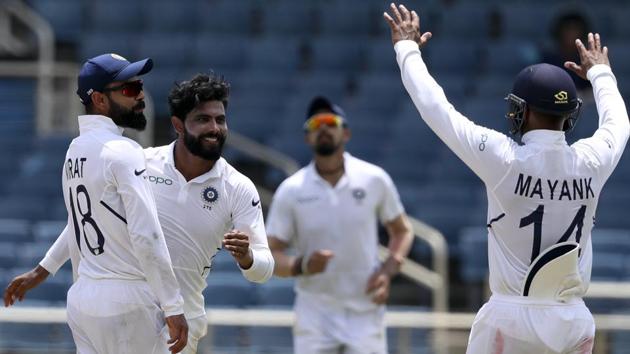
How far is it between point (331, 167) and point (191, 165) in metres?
2.92

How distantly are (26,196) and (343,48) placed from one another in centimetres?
479

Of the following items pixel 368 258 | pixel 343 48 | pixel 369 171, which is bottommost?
pixel 368 258

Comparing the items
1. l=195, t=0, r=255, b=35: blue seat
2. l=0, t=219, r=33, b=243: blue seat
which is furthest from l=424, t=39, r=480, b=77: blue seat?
l=0, t=219, r=33, b=243: blue seat

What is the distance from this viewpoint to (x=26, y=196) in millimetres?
14047

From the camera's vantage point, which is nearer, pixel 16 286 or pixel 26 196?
pixel 16 286

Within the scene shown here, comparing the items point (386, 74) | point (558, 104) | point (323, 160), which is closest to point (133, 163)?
point (558, 104)

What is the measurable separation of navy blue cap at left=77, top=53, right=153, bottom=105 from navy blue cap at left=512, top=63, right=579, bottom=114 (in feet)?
5.68

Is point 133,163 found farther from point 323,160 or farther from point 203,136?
point 323,160

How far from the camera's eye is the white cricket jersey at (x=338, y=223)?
923cm

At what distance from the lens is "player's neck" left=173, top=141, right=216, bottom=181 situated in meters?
6.61

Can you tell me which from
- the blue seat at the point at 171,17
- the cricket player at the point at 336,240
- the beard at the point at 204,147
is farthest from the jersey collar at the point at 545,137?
the blue seat at the point at 171,17

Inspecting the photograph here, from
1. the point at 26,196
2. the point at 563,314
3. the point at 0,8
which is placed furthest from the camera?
the point at 0,8

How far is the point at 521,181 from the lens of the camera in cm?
594

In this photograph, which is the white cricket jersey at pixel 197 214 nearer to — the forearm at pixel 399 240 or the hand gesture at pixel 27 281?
the hand gesture at pixel 27 281
